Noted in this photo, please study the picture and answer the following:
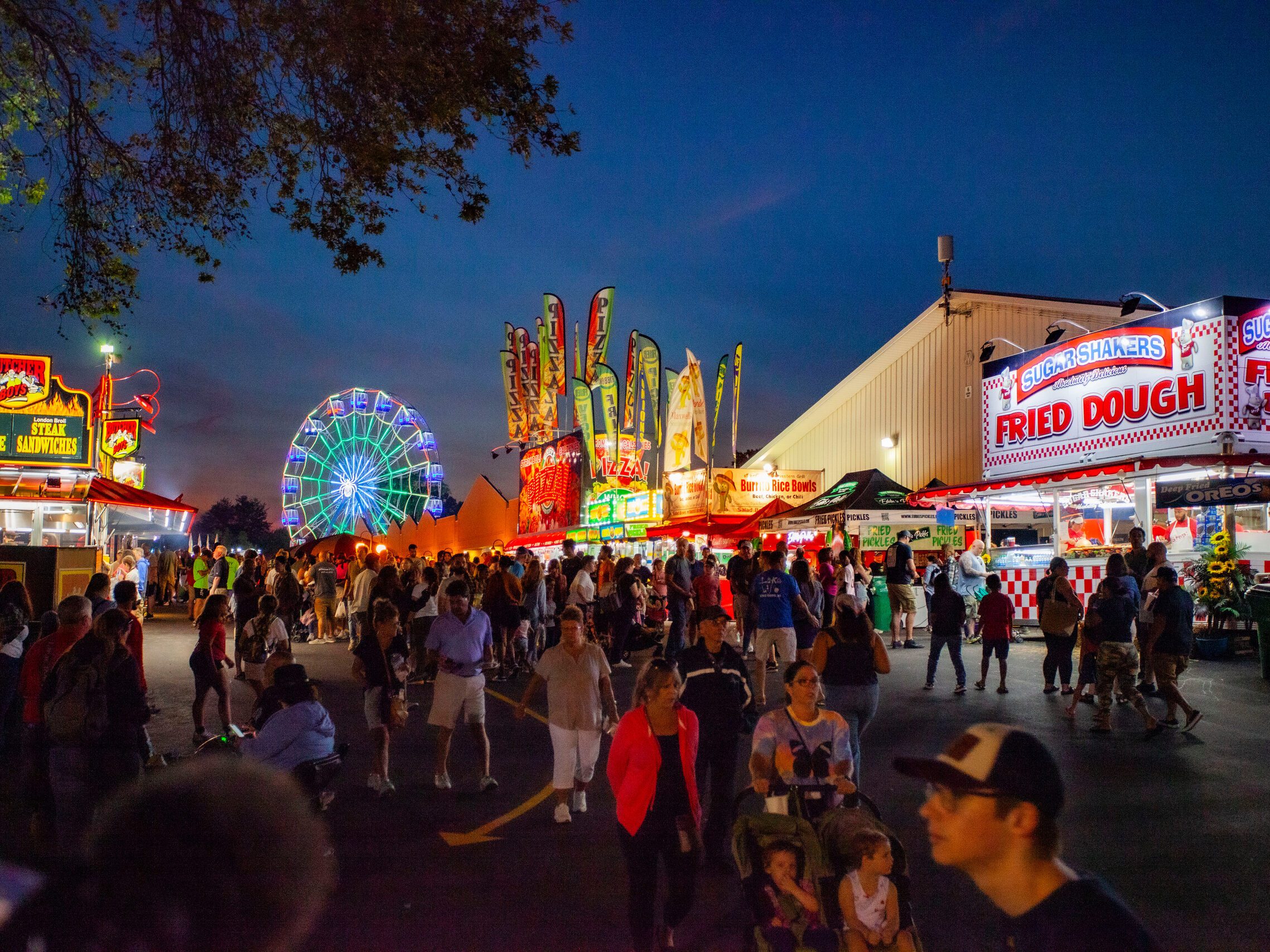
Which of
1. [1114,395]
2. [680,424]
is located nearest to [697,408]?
[680,424]

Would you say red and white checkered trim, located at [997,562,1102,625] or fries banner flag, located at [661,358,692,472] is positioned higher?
fries banner flag, located at [661,358,692,472]

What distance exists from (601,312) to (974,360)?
19074 millimetres

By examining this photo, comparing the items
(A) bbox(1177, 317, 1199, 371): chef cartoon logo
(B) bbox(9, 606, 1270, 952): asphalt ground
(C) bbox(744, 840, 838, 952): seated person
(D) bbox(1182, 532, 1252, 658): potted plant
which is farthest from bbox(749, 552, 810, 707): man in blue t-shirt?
(A) bbox(1177, 317, 1199, 371): chef cartoon logo

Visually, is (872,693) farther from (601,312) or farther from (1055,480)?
(601,312)

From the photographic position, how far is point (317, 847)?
5.62 feet

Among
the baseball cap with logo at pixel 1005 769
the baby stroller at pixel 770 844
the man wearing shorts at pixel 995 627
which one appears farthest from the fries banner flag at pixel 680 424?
the baseball cap with logo at pixel 1005 769

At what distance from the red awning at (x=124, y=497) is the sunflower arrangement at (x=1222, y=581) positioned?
707 inches

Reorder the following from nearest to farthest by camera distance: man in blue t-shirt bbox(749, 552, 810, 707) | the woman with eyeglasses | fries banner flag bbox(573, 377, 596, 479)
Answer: the woman with eyeglasses < man in blue t-shirt bbox(749, 552, 810, 707) < fries banner flag bbox(573, 377, 596, 479)

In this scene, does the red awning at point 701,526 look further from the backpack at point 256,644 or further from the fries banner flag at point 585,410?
the backpack at point 256,644

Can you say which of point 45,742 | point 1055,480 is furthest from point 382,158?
point 1055,480

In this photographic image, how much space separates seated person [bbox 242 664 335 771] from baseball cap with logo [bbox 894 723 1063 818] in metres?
4.15

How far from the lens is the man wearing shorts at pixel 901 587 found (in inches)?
682

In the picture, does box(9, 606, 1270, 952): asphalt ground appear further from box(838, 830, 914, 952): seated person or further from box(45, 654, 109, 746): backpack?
box(45, 654, 109, 746): backpack

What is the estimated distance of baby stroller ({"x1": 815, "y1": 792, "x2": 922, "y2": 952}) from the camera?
3.64m
